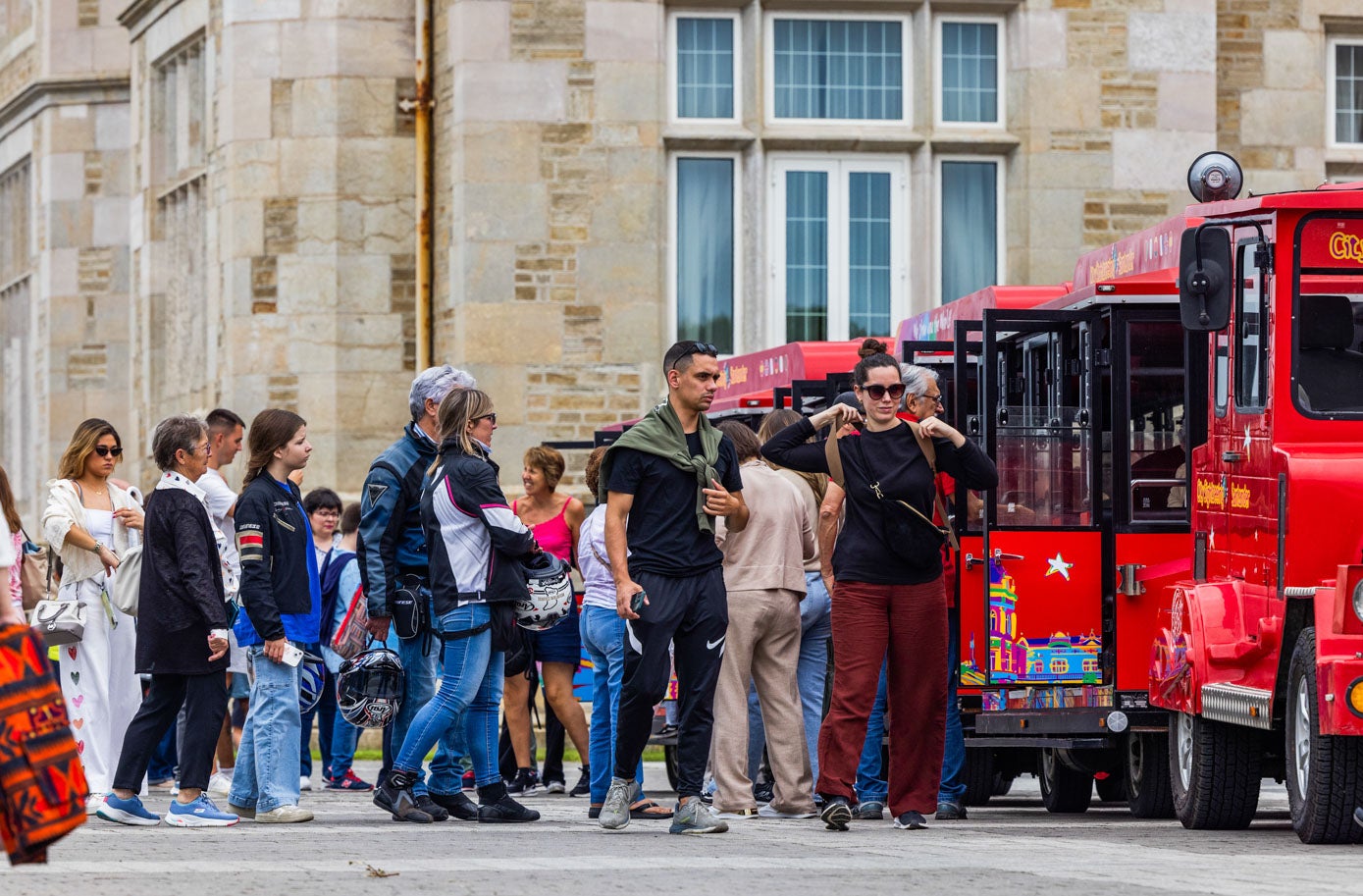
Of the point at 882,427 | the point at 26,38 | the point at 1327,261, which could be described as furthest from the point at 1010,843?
the point at 26,38

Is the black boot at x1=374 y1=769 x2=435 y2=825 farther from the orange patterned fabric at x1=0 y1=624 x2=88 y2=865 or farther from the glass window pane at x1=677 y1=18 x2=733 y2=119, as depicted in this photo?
the glass window pane at x1=677 y1=18 x2=733 y2=119

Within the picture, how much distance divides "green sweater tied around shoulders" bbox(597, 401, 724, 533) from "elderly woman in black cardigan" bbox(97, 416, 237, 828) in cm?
183

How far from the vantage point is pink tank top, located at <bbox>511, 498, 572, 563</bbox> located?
1345cm

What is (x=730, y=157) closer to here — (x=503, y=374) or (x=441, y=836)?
(x=503, y=374)

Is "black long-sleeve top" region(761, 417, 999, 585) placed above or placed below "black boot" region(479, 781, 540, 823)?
above

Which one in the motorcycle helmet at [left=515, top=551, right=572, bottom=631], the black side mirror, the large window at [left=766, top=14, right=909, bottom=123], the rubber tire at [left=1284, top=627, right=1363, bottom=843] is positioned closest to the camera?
the rubber tire at [left=1284, top=627, right=1363, bottom=843]

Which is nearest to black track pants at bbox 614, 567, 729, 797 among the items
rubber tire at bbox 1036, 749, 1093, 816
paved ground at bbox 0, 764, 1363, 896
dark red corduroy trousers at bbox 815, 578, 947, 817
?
paved ground at bbox 0, 764, 1363, 896

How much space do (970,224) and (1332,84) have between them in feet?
12.2

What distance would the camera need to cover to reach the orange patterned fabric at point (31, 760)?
217 inches

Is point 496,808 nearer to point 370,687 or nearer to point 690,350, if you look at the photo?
point 370,687

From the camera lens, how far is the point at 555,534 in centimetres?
1348

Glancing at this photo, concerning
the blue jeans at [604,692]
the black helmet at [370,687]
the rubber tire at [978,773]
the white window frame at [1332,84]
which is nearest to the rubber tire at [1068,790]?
the rubber tire at [978,773]

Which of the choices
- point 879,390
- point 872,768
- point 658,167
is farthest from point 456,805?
point 658,167

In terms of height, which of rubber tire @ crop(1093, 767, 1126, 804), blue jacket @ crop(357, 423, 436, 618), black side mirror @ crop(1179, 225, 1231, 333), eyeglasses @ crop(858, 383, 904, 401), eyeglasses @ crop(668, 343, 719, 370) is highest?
black side mirror @ crop(1179, 225, 1231, 333)
